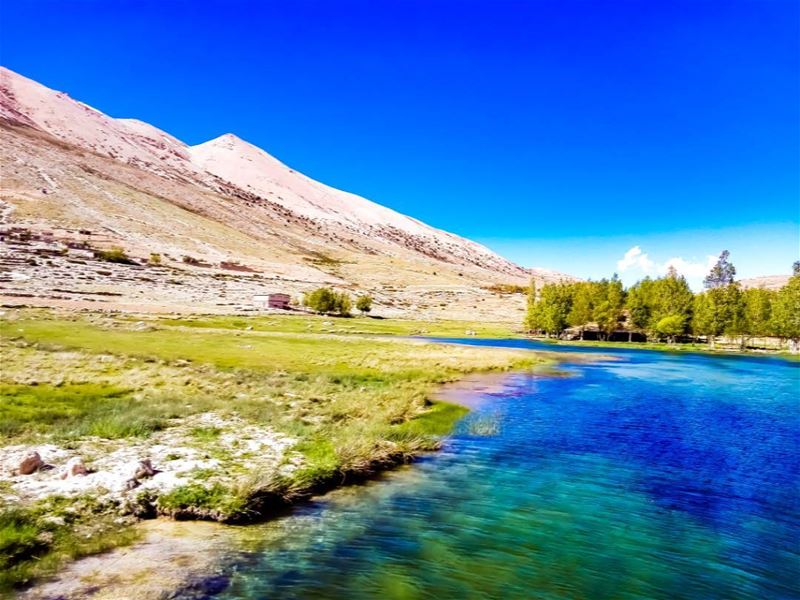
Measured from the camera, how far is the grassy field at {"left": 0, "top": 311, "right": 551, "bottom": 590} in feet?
51.2

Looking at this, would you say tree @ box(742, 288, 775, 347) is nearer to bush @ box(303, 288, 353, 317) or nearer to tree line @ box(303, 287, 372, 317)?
tree line @ box(303, 287, 372, 317)

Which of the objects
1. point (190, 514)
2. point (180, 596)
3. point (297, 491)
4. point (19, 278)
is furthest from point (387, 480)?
point (19, 278)

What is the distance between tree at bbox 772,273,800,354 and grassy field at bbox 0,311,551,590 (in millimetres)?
77920

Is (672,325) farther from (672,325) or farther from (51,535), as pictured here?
(51,535)

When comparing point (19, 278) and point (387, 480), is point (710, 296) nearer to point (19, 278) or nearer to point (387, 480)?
point (387, 480)

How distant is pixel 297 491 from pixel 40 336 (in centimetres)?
4902

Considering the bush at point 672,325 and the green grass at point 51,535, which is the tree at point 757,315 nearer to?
the bush at point 672,325

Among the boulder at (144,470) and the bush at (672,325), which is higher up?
the bush at (672,325)

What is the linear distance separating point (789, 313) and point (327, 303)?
101m

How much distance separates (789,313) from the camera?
10738 cm

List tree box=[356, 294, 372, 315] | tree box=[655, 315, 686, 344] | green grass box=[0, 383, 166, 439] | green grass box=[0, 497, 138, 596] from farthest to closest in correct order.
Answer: tree box=[356, 294, 372, 315] < tree box=[655, 315, 686, 344] < green grass box=[0, 383, 166, 439] < green grass box=[0, 497, 138, 596]

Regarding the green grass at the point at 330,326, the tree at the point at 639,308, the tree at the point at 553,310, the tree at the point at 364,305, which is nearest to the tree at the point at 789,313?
the tree at the point at 639,308

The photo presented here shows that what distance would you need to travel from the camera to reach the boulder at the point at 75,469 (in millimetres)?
17656

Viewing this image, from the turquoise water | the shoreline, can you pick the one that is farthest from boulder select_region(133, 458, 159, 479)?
the turquoise water
